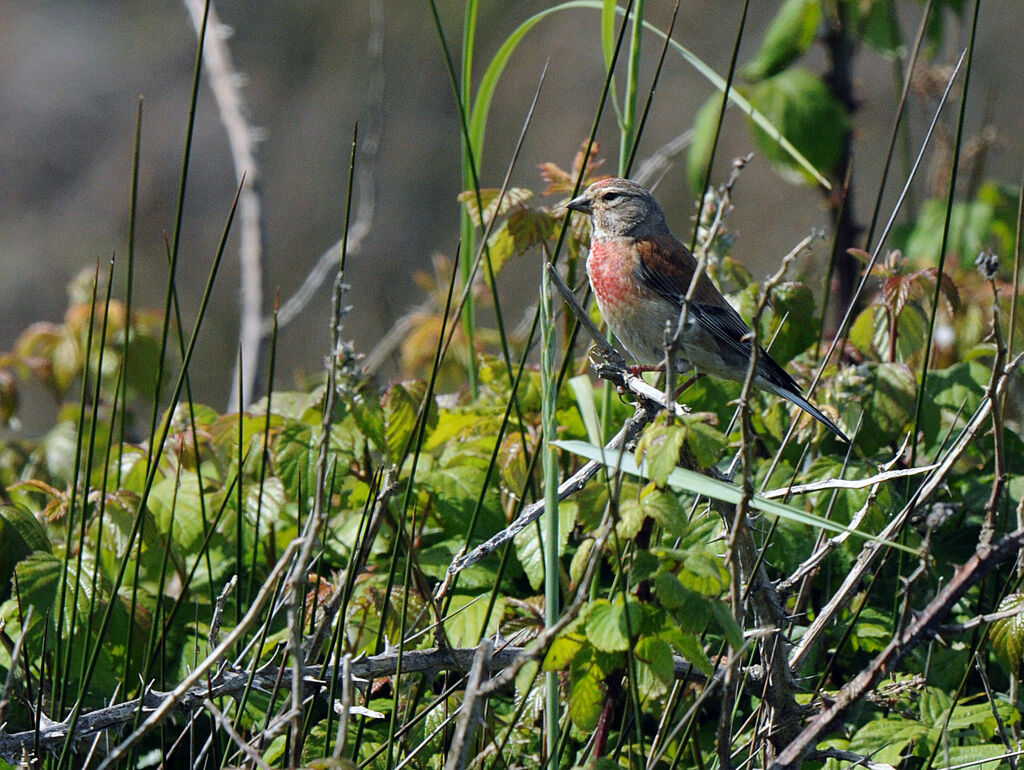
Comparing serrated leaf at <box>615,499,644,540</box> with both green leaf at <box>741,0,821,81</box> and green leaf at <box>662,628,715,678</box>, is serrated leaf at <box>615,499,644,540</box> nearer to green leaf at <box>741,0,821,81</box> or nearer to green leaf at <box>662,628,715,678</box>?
green leaf at <box>662,628,715,678</box>

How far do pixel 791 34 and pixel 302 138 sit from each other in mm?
4644

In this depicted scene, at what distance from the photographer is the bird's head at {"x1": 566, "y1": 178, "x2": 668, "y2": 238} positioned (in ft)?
9.30

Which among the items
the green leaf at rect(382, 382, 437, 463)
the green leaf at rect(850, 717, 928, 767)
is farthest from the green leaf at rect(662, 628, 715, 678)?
the green leaf at rect(382, 382, 437, 463)

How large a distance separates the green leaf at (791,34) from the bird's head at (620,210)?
46.5 inches

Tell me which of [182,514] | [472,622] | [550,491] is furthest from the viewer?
[182,514]

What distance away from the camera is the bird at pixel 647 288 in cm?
288

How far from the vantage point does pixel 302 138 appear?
309 inches

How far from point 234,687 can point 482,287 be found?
7.21ft

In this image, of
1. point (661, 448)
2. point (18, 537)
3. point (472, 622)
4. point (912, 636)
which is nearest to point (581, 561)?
point (661, 448)

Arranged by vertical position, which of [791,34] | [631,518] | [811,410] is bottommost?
[811,410]

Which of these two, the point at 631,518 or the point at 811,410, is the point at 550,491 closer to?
the point at 631,518

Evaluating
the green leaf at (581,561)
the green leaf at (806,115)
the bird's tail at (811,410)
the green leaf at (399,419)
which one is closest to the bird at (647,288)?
the bird's tail at (811,410)

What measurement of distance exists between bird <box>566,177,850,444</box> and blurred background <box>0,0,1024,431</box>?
412 centimetres

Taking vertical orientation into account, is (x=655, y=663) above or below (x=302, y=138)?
above
